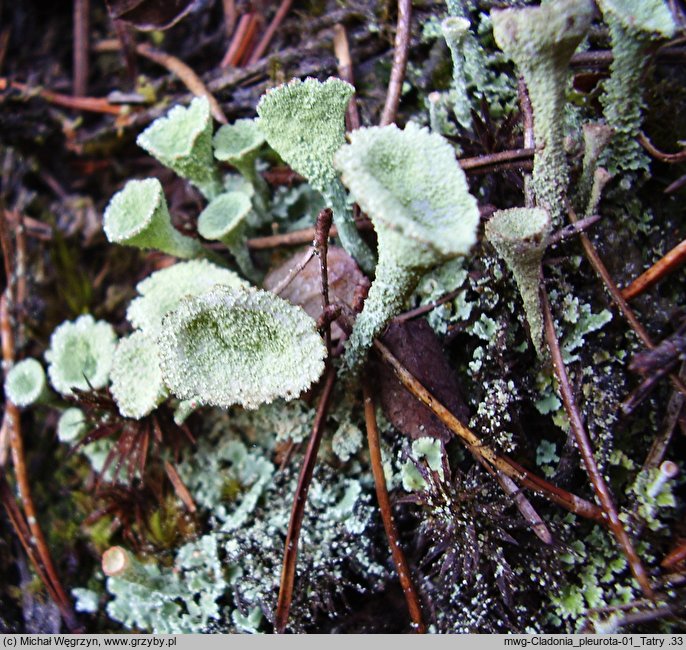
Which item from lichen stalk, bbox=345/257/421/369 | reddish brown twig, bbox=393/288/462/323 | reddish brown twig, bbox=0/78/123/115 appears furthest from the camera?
reddish brown twig, bbox=0/78/123/115

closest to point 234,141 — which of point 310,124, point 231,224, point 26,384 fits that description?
point 231,224

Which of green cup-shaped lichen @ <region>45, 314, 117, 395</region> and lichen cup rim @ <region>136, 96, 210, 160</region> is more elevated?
lichen cup rim @ <region>136, 96, 210, 160</region>

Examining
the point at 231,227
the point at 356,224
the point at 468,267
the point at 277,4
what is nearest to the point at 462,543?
the point at 468,267

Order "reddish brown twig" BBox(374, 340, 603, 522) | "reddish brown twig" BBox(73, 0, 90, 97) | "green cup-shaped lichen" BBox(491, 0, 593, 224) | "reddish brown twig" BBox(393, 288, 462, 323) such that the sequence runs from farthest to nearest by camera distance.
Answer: "reddish brown twig" BBox(73, 0, 90, 97)
"reddish brown twig" BBox(393, 288, 462, 323)
"reddish brown twig" BBox(374, 340, 603, 522)
"green cup-shaped lichen" BBox(491, 0, 593, 224)

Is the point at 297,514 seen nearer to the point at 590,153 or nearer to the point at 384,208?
the point at 384,208

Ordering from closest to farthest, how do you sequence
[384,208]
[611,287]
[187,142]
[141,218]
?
[384,208] < [611,287] < [141,218] < [187,142]

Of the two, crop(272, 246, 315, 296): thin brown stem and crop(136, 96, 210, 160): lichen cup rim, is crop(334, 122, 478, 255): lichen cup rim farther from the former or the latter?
crop(136, 96, 210, 160): lichen cup rim

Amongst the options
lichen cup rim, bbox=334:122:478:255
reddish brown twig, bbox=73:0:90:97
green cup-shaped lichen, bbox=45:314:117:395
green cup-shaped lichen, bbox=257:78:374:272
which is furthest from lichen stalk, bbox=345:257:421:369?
reddish brown twig, bbox=73:0:90:97
